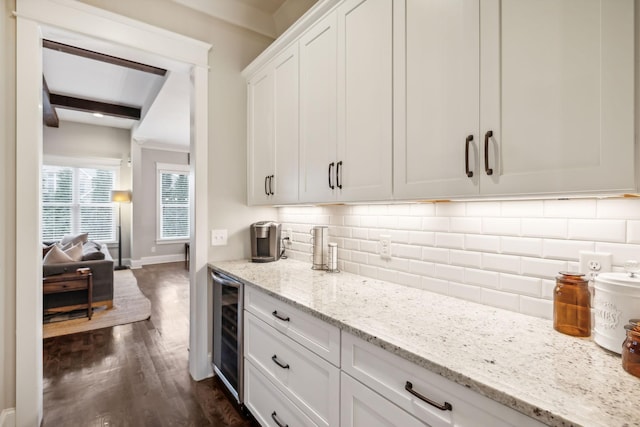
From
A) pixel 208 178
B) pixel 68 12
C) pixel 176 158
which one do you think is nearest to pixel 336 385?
pixel 208 178

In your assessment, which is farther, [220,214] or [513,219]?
[220,214]

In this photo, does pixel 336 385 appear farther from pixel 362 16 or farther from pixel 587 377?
pixel 362 16

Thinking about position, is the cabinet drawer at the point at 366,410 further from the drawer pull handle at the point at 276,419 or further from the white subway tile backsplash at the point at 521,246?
the white subway tile backsplash at the point at 521,246

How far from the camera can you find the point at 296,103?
197cm

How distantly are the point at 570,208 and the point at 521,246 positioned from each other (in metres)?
0.21

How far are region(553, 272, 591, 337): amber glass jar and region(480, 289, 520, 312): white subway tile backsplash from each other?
0.66 ft

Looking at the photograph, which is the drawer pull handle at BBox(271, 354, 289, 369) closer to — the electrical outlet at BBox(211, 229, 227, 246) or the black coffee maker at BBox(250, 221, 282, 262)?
the black coffee maker at BBox(250, 221, 282, 262)

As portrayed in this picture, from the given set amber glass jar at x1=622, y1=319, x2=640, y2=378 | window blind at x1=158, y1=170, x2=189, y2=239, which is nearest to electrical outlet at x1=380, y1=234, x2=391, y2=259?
amber glass jar at x1=622, y1=319, x2=640, y2=378

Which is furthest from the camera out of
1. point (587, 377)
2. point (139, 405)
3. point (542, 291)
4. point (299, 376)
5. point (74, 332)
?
point (74, 332)

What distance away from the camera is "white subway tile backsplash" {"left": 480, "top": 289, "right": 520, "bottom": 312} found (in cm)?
122

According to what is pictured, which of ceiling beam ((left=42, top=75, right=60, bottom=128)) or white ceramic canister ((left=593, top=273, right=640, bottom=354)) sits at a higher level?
ceiling beam ((left=42, top=75, right=60, bottom=128))

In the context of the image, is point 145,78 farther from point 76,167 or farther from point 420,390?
point 420,390

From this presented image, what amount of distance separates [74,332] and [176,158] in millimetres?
5013

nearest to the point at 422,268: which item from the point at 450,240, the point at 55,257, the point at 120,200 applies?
the point at 450,240
